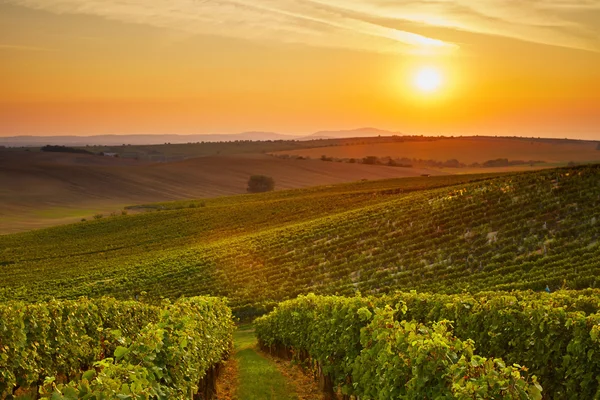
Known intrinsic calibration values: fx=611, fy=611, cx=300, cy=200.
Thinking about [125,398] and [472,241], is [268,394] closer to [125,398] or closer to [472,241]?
[125,398]

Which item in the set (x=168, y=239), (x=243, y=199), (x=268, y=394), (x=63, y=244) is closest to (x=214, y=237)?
(x=168, y=239)

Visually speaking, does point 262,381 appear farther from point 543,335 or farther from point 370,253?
point 370,253

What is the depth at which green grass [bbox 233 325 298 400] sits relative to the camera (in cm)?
2064

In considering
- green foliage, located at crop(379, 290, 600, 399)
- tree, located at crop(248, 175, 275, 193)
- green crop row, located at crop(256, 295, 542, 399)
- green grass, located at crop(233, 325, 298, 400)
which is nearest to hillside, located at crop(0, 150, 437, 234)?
tree, located at crop(248, 175, 275, 193)

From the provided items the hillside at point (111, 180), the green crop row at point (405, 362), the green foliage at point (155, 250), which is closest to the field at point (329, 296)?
the green crop row at point (405, 362)

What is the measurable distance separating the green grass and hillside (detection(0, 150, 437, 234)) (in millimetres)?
86981

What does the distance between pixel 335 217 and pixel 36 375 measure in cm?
5548

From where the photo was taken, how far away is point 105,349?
19.5 metres

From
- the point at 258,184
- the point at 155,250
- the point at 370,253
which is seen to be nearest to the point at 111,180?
the point at 258,184

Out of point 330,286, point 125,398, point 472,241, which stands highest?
point 125,398

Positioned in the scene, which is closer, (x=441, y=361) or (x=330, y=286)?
(x=441, y=361)

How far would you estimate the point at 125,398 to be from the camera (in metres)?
7.36

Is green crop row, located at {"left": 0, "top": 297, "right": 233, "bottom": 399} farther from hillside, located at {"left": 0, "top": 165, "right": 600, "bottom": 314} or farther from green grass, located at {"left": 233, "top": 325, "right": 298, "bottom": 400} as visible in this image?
hillside, located at {"left": 0, "top": 165, "right": 600, "bottom": 314}

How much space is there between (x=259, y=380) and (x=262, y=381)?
0.24m
